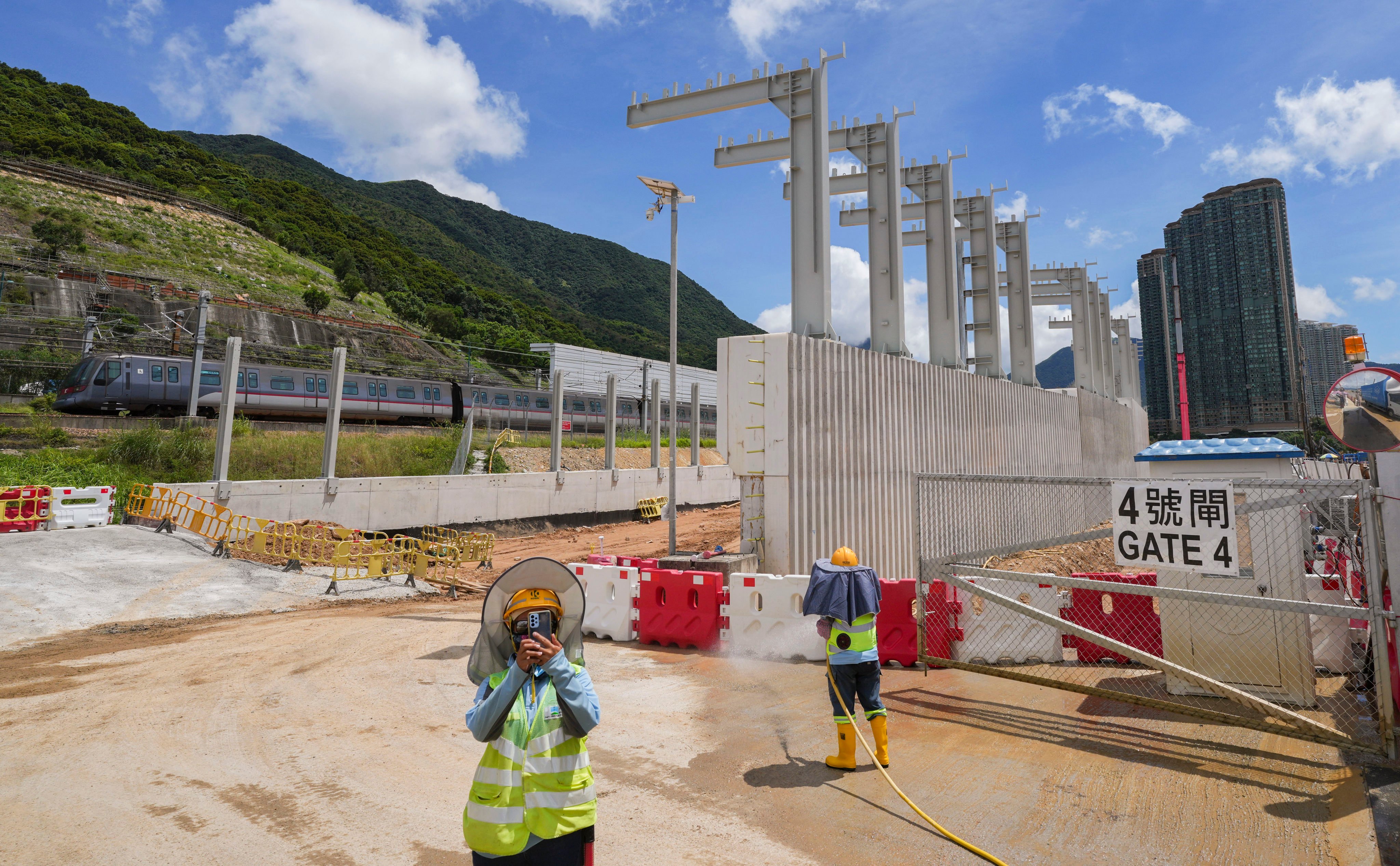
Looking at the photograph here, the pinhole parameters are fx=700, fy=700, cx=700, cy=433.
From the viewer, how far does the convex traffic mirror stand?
4309 millimetres

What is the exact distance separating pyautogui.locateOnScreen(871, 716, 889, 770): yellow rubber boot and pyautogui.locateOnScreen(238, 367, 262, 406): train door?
27.8 meters

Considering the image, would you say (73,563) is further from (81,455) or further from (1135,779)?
(1135,779)

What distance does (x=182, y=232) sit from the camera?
187ft

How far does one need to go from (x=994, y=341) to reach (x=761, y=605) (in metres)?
16.0

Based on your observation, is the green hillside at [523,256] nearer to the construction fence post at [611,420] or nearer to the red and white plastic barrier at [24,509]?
the construction fence post at [611,420]

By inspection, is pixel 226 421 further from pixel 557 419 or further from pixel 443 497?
pixel 557 419

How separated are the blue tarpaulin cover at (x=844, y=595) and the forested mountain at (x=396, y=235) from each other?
237ft

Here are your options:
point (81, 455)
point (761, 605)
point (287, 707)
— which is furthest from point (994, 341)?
point (81, 455)

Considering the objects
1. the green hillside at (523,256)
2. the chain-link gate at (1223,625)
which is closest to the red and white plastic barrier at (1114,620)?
the chain-link gate at (1223,625)

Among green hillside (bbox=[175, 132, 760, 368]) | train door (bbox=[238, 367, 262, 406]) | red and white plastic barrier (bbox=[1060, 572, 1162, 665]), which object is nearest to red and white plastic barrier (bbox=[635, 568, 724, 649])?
red and white plastic barrier (bbox=[1060, 572, 1162, 665])

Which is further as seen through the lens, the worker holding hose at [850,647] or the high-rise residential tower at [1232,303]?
the high-rise residential tower at [1232,303]

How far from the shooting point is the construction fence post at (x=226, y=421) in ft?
57.2

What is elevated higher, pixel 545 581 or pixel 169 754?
pixel 545 581

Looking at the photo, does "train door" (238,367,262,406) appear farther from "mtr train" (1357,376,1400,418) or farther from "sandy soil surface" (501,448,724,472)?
"mtr train" (1357,376,1400,418)
